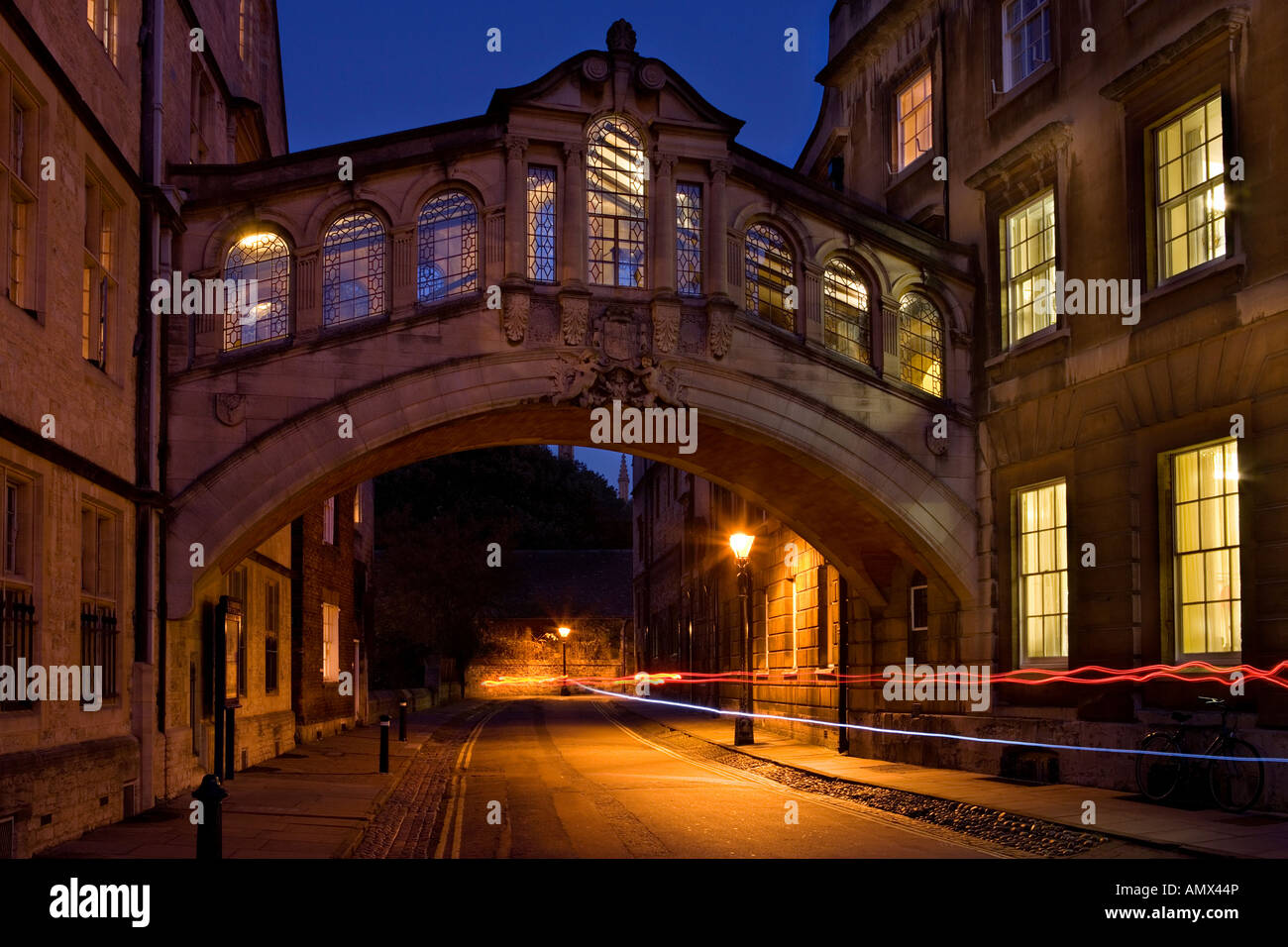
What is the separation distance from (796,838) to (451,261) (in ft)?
33.3

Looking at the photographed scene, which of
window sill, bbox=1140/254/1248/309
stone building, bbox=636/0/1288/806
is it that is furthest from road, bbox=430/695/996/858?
window sill, bbox=1140/254/1248/309

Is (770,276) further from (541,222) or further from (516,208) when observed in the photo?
(516,208)

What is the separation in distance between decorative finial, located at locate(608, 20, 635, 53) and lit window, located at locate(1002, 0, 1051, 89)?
5705mm

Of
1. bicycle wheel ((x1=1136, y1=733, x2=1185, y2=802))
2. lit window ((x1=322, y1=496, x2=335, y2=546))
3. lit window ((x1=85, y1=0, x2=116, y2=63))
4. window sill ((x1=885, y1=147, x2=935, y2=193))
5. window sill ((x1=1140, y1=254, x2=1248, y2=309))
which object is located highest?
window sill ((x1=885, y1=147, x2=935, y2=193))

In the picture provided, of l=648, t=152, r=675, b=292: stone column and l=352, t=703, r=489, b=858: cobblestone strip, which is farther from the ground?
l=648, t=152, r=675, b=292: stone column

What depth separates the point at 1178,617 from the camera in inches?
595

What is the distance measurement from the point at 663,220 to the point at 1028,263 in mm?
5455

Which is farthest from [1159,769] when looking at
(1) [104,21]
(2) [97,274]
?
(1) [104,21]

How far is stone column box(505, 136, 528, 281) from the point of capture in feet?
60.1

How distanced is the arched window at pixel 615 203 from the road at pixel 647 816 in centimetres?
744

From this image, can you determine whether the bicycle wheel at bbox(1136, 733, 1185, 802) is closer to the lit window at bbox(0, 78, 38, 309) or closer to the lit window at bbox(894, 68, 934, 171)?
the lit window at bbox(894, 68, 934, 171)

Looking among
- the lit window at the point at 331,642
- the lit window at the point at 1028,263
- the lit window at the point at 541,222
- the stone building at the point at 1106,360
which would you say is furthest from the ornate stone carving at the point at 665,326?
the lit window at the point at 331,642

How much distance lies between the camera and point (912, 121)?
897 inches

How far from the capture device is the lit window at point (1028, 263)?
60.2ft
